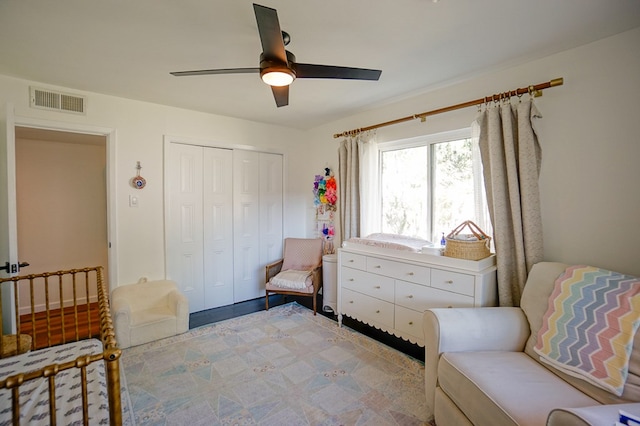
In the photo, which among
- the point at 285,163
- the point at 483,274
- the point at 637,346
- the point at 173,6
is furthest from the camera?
the point at 285,163

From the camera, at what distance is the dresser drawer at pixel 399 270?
7.89ft

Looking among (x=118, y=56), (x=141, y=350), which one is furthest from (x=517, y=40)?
(x=141, y=350)

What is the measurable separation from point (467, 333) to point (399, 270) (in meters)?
0.87

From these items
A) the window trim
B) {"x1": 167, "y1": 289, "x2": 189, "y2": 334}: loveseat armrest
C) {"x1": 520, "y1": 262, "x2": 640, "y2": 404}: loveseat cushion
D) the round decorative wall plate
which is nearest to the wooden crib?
{"x1": 167, "y1": 289, "x2": 189, "y2": 334}: loveseat armrest

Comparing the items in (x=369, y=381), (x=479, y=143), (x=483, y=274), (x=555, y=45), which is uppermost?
(x=555, y=45)

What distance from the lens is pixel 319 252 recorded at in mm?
3855

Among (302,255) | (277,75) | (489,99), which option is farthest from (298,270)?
(489,99)

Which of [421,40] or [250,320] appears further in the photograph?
[250,320]

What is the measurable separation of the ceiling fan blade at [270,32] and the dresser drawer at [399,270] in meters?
1.87

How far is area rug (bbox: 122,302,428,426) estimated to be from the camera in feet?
6.01

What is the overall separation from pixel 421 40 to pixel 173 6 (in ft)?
4.96

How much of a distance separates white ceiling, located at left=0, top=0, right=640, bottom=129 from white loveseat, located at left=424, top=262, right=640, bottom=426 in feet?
4.97

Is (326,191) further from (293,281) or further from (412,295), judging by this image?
(412,295)

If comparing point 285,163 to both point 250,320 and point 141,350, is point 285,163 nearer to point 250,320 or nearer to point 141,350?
point 250,320
